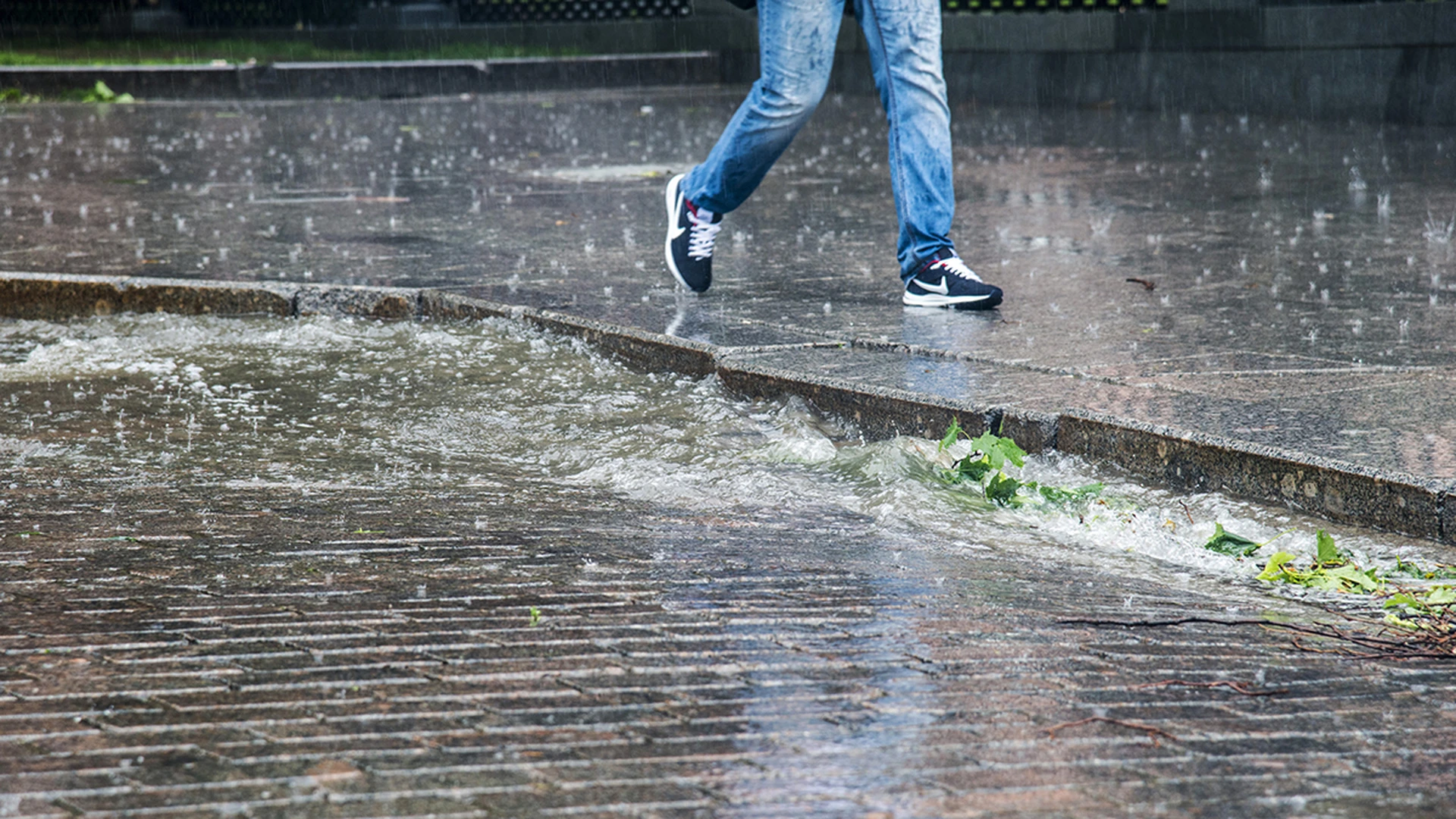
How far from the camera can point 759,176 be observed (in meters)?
5.12

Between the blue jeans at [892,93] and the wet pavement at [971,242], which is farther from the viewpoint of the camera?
the blue jeans at [892,93]

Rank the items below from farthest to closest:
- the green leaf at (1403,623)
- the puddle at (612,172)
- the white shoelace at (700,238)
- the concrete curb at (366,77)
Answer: the concrete curb at (366,77)
the puddle at (612,172)
the white shoelace at (700,238)
the green leaf at (1403,623)

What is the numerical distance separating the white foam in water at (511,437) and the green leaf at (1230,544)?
2 centimetres

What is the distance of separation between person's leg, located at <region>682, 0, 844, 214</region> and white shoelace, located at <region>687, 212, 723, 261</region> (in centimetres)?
10

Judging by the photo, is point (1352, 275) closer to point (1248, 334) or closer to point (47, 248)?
point (1248, 334)

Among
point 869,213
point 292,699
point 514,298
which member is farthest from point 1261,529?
point 869,213

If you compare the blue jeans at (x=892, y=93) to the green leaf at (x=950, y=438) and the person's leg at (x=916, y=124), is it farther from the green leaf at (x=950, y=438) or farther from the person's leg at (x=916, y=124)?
the green leaf at (x=950, y=438)

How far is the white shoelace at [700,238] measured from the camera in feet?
16.7

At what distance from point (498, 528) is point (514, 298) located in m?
2.04

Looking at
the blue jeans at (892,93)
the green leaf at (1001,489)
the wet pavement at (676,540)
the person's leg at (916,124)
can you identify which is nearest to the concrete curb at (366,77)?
the wet pavement at (676,540)

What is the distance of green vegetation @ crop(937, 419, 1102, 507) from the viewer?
329 cm

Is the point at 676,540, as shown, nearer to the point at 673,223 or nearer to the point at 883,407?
the point at 883,407

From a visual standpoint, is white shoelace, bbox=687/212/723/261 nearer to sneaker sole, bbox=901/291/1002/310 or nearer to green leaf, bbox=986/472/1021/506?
sneaker sole, bbox=901/291/1002/310

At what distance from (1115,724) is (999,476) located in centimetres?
124
